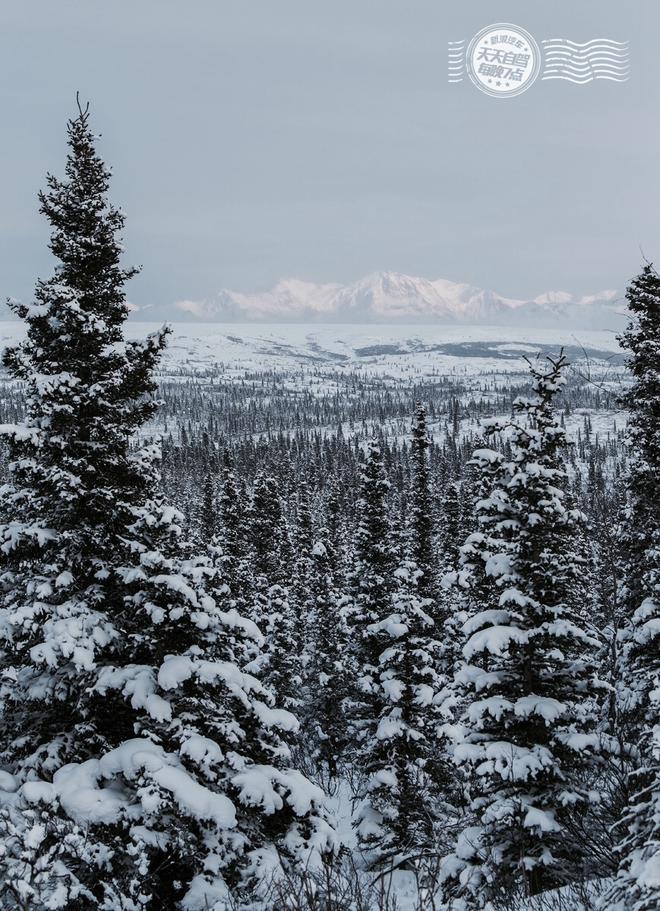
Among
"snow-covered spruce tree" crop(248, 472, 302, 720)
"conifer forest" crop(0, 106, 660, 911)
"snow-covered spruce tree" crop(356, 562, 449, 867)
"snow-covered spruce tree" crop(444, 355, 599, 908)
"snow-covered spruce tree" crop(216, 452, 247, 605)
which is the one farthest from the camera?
"snow-covered spruce tree" crop(216, 452, 247, 605)

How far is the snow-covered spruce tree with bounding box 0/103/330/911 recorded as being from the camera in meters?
7.21

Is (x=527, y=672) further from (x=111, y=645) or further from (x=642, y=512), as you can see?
(x=111, y=645)

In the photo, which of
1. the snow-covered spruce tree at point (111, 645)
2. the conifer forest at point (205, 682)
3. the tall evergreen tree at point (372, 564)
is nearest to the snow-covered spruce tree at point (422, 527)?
the tall evergreen tree at point (372, 564)

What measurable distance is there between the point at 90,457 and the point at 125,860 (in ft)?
18.7

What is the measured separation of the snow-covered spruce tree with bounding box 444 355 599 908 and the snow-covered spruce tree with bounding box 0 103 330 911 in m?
5.20

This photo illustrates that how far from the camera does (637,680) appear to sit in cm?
1622

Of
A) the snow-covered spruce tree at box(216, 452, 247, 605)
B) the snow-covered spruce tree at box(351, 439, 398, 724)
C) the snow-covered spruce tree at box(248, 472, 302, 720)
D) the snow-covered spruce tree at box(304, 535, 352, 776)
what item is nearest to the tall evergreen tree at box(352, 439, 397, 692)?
the snow-covered spruce tree at box(351, 439, 398, 724)

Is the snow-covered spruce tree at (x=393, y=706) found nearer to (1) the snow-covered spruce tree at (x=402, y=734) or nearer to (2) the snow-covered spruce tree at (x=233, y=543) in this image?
(1) the snow-covered spruce tree at (x=402, y=734)

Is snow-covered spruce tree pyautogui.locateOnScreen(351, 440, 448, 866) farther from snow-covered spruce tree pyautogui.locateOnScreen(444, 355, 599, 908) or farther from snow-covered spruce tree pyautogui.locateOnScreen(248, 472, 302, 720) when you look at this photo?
snow-covered spruce tree pyautogui.locateOnScreen(444, 355, 599, 908)

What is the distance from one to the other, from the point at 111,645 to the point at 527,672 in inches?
340

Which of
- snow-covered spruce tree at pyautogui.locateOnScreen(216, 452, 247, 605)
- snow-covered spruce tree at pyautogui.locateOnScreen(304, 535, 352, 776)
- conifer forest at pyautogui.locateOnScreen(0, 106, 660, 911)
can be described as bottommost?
snow-covered spruce tree at pyautogui.locateOnScreen(304, 535, 352, 776)

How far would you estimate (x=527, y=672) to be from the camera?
13.1 metres

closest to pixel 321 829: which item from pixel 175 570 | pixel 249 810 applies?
pixel 249 810

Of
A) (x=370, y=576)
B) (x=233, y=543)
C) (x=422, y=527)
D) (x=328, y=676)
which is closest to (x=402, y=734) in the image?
(x=370, y=576)
